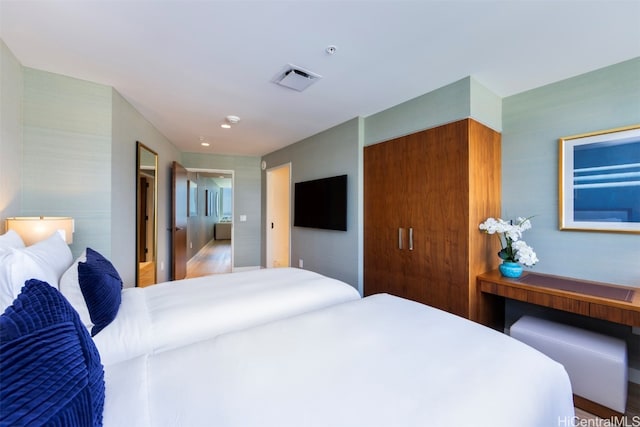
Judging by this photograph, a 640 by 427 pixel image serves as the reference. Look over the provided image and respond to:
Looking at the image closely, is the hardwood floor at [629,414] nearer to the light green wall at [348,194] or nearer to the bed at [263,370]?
the bed at [263,370]

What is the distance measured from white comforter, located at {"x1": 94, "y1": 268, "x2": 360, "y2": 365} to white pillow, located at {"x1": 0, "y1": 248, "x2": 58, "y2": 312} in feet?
1.24

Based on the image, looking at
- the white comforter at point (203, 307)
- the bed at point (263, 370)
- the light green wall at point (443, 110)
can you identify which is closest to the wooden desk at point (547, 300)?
the bed at point (263, 370)

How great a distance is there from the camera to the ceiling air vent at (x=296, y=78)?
2188 millimetres

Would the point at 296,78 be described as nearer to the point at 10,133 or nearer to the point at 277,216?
the point at 10,133

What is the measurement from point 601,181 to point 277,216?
4610 mm

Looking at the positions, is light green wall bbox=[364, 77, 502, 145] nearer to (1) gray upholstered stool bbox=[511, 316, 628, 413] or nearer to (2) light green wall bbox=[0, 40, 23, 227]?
(1) gray upholstered stool bbox=[511, 316, 628, 413]

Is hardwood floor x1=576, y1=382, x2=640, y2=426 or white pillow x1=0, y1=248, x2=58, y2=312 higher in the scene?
white pillow x1=0, y1=248, x2=58, y2=312

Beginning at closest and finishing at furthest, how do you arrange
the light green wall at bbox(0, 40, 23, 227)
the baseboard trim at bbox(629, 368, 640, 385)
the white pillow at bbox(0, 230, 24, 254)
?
the white pillow at bbox(0, 230, 24, 254) < the light green wall at bbox(0, 40, 23, 227) < the baseboard trim at bbox(629, 368, 640, 385)

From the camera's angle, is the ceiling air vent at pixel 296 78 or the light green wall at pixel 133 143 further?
the ceiling air vent at pixel 296 78

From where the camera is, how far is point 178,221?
452 centimetres

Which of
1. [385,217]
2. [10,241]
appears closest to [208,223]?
[385,217]

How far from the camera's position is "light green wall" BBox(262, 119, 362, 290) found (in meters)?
3.30

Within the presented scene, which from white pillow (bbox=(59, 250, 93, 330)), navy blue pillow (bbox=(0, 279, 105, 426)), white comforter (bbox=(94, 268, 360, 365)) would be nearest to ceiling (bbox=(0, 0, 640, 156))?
white pillow (bbox=(59, 250, 93, 330))

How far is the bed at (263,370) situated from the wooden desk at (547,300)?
105 centimetres
